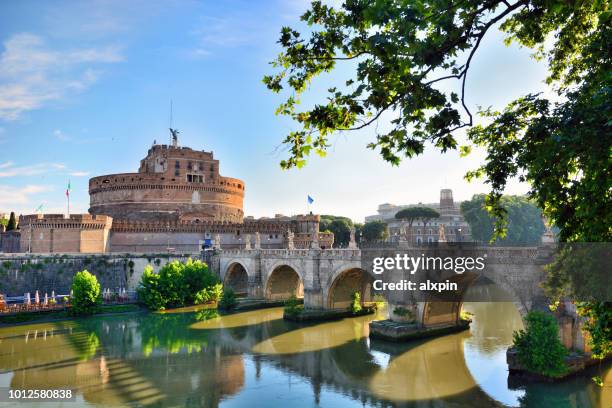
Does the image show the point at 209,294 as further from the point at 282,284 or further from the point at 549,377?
the point at 549,377

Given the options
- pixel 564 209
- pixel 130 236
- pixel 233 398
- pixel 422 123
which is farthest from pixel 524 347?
pixel 130 236

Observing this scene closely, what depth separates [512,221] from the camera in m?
57.7

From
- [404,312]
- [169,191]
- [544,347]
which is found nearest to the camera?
[544,347]

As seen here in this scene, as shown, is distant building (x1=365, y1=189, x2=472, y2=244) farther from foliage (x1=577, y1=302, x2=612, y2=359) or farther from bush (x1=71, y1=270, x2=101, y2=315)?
foliage (x1=577, y1=302, x2=612, y2=359)

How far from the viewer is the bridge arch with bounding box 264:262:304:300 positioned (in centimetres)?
3653

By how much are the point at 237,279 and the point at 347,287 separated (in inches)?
583

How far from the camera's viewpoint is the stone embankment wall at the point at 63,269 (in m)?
34.9

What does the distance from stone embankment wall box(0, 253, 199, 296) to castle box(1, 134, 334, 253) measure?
4.92 metres

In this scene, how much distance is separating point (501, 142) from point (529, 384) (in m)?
13.4

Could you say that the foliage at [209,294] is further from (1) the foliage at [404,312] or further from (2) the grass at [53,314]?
(1) the foliage at [404,312]

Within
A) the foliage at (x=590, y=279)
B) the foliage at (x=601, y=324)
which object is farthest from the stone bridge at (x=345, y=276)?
the foliage at (x=590, y=279)

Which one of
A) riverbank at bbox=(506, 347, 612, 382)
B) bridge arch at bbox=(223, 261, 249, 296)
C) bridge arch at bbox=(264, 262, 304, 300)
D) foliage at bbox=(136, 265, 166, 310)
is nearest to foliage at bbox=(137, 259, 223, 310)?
foliage at bbox=(136, 265, 166, 310)

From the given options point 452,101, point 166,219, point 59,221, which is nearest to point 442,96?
point 452,101

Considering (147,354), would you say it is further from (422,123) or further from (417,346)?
(422,123)
